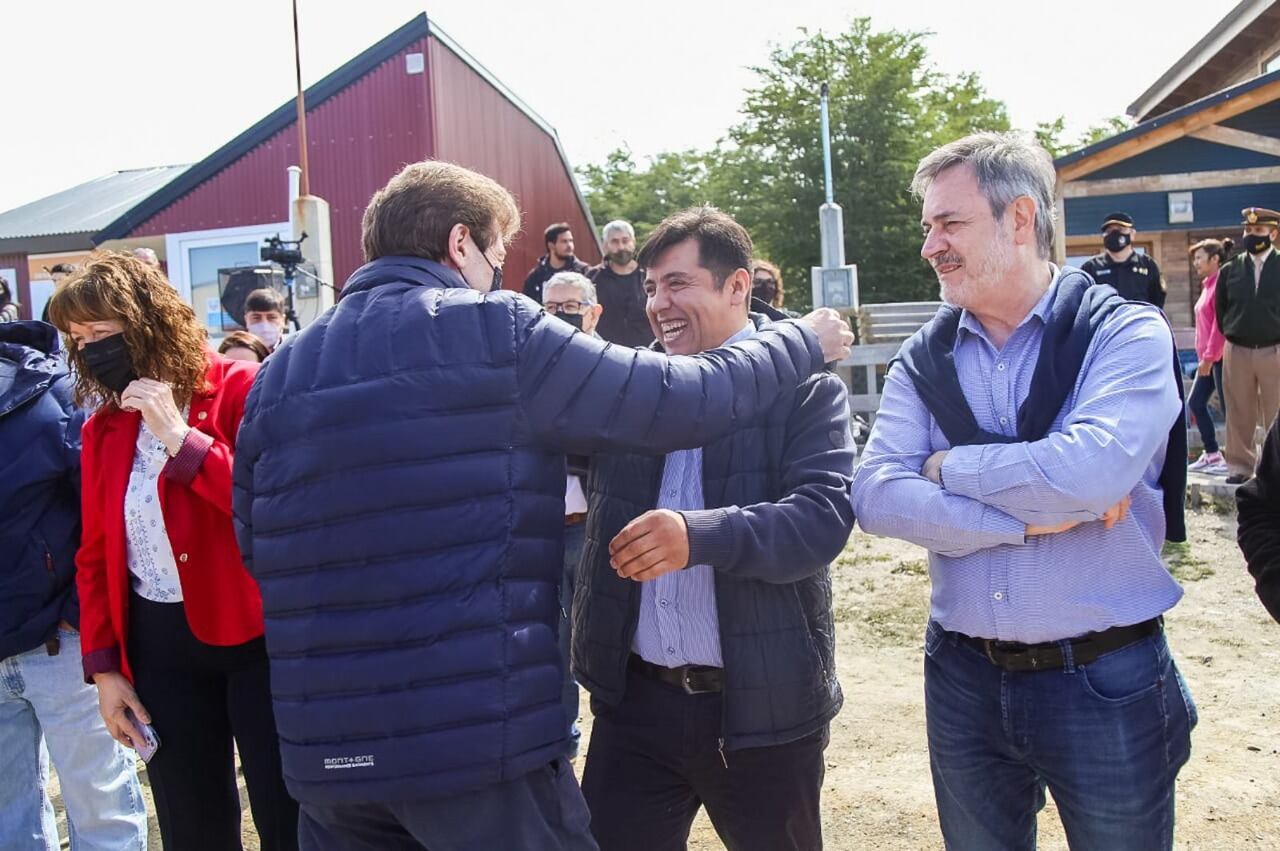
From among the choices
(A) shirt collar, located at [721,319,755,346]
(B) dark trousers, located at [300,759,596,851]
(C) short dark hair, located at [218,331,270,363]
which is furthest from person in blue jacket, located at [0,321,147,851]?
(A) shirt collar, located at [721,319,755,346]

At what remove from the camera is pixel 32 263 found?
1997cm

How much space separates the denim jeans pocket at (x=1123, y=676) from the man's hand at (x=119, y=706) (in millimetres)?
2301

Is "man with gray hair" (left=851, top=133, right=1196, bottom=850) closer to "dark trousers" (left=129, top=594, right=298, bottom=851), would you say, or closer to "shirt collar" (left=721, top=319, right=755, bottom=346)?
"shirt collar" (left=721, top=319, right=755, bottom=346)

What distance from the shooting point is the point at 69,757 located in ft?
9.72

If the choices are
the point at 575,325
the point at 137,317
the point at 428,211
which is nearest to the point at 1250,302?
the point at 575,325

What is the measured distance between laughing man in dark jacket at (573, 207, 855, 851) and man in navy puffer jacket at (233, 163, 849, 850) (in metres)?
0.45

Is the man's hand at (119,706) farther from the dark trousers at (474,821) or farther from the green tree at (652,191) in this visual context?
the green tree at (652,191)

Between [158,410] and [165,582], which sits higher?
[158,410]

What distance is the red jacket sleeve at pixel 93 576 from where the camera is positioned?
2.67 meters

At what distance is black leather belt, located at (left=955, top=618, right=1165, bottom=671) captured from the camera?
6.60 feet

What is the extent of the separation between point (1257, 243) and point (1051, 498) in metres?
7.39

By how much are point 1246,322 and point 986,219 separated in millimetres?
6993

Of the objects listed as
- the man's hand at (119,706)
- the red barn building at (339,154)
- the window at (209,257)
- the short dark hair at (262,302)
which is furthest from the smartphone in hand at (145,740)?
the window at (209,257)

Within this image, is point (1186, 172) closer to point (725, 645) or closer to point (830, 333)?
point (830, 333)
